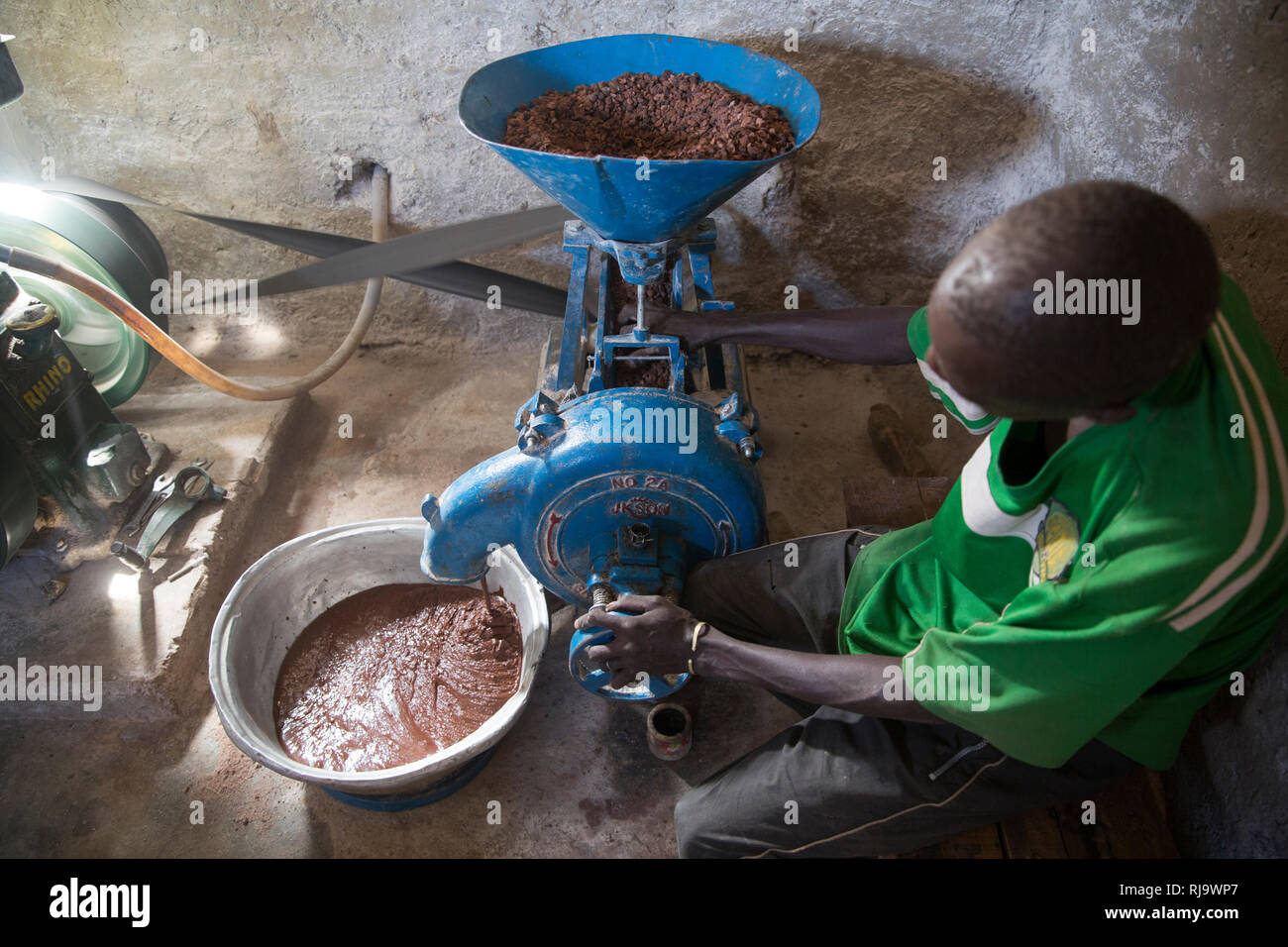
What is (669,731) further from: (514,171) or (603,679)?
(514,171)

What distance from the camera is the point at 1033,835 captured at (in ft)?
6.01

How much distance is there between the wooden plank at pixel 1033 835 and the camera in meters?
1.81

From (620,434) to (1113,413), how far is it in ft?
3.29

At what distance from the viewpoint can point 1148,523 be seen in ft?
3.67

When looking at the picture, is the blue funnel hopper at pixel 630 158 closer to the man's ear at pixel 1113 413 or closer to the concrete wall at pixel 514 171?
the concrete wall at pixel 514 171

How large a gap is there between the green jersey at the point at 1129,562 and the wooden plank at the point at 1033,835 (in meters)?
0.50

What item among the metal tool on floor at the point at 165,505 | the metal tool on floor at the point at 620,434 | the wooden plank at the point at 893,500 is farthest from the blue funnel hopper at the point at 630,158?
the metal tool on floor at the point at 165,505

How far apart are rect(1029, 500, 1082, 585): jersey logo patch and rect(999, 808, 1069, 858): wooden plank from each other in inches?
31.9

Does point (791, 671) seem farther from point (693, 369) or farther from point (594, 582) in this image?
point (693, 369)

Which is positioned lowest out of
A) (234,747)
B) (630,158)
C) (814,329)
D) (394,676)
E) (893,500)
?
→ (234,747)

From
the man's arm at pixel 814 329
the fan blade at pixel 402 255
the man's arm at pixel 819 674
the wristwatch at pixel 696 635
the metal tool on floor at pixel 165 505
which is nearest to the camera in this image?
the man's arm at pixel 819 674

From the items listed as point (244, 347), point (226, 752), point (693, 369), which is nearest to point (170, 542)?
point (226, 752)

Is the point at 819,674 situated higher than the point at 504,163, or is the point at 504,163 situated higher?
the point at 504,163

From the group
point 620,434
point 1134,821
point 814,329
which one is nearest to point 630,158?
point 620,434
